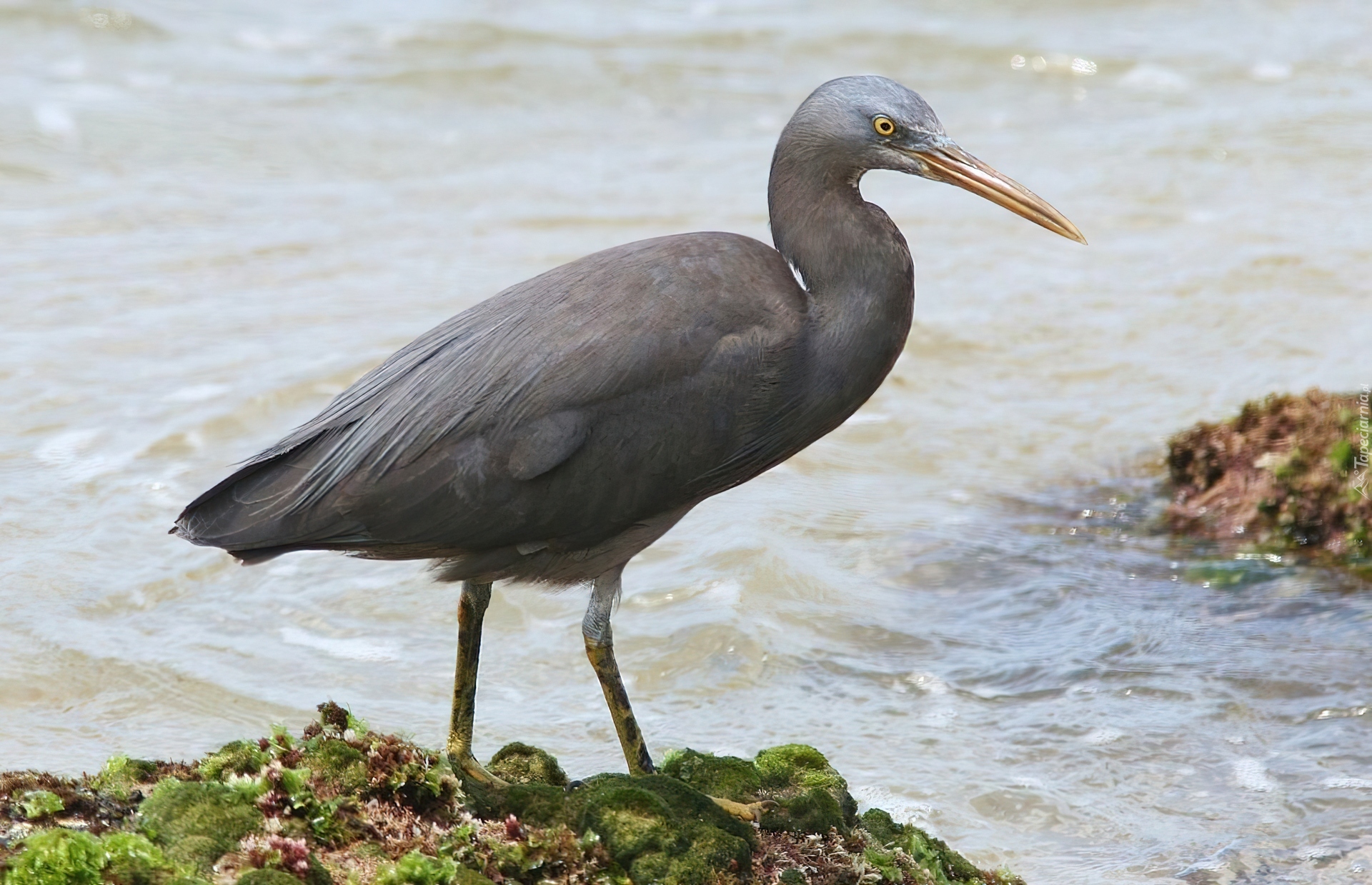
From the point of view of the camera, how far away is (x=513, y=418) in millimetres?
4688

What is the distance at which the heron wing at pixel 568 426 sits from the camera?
15.3 feet

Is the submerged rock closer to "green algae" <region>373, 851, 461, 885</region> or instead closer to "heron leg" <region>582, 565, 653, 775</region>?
"green algae" <region>373, 851, 461, 885</region>

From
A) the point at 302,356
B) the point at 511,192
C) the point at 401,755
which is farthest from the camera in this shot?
the point at 511,192

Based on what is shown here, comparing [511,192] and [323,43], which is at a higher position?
[323,43]

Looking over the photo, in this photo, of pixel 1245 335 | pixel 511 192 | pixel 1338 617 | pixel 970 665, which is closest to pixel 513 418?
pixel 970 665

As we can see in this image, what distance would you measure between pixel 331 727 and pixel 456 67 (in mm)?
11767

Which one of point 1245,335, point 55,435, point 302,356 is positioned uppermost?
point 1245,335

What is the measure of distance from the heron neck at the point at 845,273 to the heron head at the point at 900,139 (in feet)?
0.35

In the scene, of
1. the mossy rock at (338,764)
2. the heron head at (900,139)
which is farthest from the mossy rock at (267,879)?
the heron head at (900,139)

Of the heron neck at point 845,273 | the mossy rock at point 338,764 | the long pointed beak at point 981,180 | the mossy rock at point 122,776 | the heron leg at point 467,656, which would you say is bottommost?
the mossy rock at point 122,776

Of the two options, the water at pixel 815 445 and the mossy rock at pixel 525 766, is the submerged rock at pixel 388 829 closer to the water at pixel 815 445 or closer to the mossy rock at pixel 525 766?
the mossy rock at pixel 525 766

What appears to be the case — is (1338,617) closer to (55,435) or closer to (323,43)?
(55,435)

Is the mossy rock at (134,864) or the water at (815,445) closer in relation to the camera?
the mossy rock at (134,864)

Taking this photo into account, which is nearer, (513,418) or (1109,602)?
(513,418)
